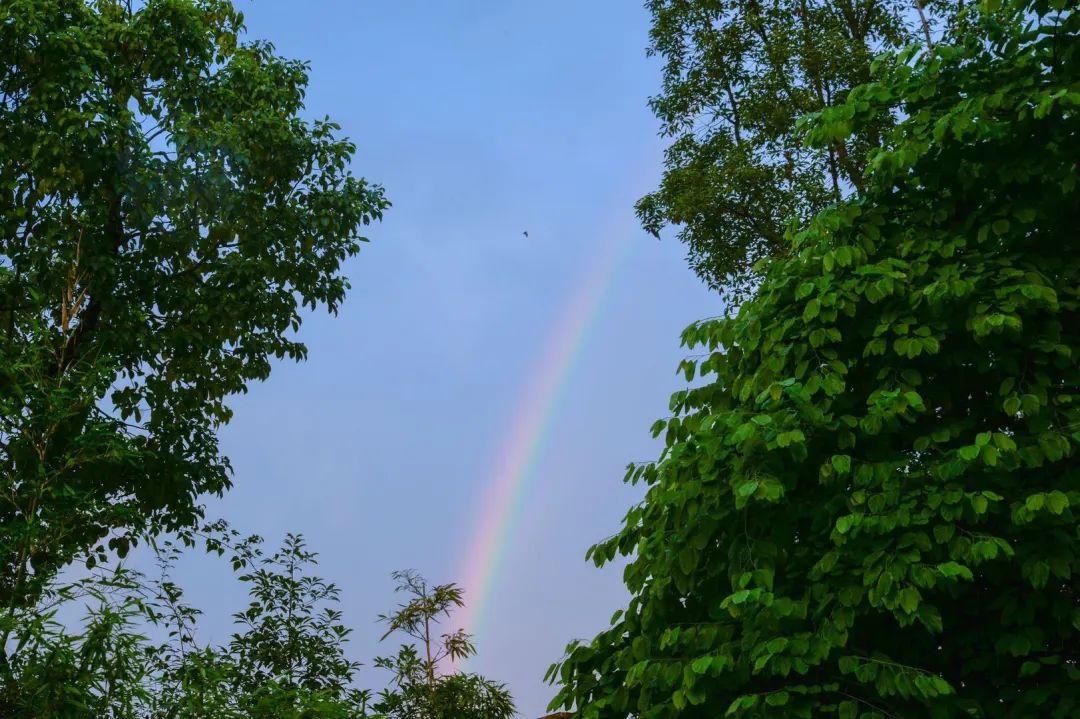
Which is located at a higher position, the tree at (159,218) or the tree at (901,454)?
the tree at (159,218)

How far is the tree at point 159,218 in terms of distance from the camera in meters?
13.9

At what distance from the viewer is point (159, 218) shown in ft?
49.0

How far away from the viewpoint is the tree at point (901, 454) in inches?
260

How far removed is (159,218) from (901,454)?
37.2 ft

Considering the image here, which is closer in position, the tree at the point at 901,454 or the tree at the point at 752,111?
the tree at the point at 901,454

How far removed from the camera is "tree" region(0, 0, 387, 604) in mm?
13938

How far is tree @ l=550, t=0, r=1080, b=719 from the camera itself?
6.59 meters

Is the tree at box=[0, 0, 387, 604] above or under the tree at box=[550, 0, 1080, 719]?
above

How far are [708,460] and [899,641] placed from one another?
184cm

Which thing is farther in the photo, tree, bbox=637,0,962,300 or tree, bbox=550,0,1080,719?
tree, bbox=637,0,962,300

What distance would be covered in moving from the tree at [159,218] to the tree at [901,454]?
28.6 ft

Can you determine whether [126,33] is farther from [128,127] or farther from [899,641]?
[899,641]

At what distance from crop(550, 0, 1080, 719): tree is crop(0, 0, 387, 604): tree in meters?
8.72

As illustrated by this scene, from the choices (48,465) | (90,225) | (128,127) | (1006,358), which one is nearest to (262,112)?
(128,127)
